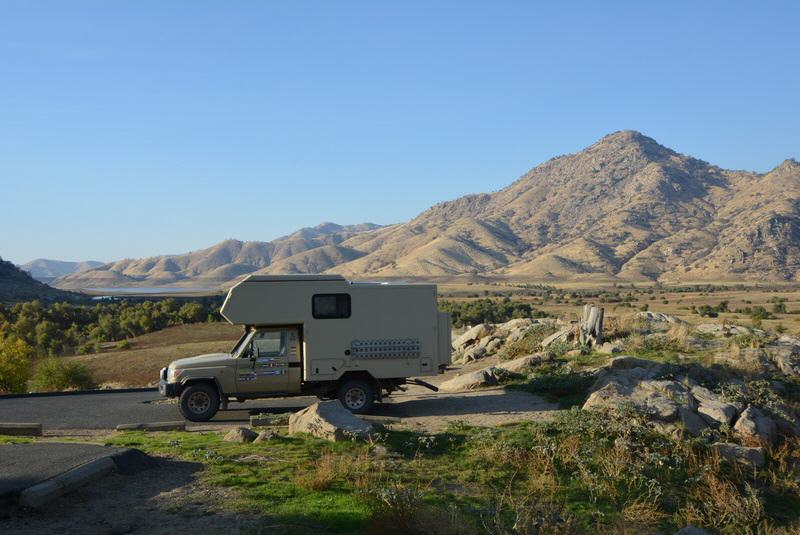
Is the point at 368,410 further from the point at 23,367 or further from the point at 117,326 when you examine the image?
the point at 117,326

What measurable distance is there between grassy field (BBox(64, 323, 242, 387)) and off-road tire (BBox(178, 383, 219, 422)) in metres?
11.8

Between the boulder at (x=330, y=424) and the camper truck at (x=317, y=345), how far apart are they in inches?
107

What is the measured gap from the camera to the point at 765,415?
49.9 feet

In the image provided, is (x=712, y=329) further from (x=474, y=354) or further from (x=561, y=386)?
(x=561, y=386)

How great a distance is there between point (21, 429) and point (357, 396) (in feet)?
23.6

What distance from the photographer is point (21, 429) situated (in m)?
14.2

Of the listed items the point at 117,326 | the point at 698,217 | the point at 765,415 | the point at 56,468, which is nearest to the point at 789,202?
the point at 698,217

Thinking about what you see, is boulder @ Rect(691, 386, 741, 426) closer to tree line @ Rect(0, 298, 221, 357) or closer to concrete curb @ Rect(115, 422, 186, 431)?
concrete curb @ Rect(115, 422, 186, 431)

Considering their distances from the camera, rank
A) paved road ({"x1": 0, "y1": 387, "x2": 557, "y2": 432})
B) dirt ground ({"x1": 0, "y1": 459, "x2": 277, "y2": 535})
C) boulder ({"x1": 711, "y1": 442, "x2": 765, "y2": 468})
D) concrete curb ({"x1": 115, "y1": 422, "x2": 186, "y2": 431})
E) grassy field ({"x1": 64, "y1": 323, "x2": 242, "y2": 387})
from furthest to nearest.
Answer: grassy field ({"x1": 64, "y1": 323, "x2": 242, "y2": 387}) → paved road ({"x1": 0, "y1": 387, "x2": 557, "y2": 432}) → concrete curb ({"x1": 115, "y1": 422, "x2": 186, "y2": 431}) → boulder ({"x1": 711, "y1": 442, "x2": 765, "y2": 468}) → dirt ground ({"x1": 0, "y1": 459, "x2": 277, "y2": 535})

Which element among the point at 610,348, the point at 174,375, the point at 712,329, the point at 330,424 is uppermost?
the point at 174,375

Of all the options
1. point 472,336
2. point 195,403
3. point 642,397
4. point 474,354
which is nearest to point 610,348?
point 474,354

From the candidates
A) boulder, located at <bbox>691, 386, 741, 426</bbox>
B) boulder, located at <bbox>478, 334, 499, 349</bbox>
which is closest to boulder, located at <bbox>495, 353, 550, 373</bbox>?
boulder, located at <bbox>478, 334, 499, 349</bbox>

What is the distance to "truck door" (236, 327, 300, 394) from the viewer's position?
16.3 m

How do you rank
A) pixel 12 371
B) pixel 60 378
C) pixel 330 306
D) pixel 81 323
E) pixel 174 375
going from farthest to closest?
1. pixel 81 323
2. pixel 60 378
3. pixel 12 371
4. pixel 330 306
5. pixel 174 375
